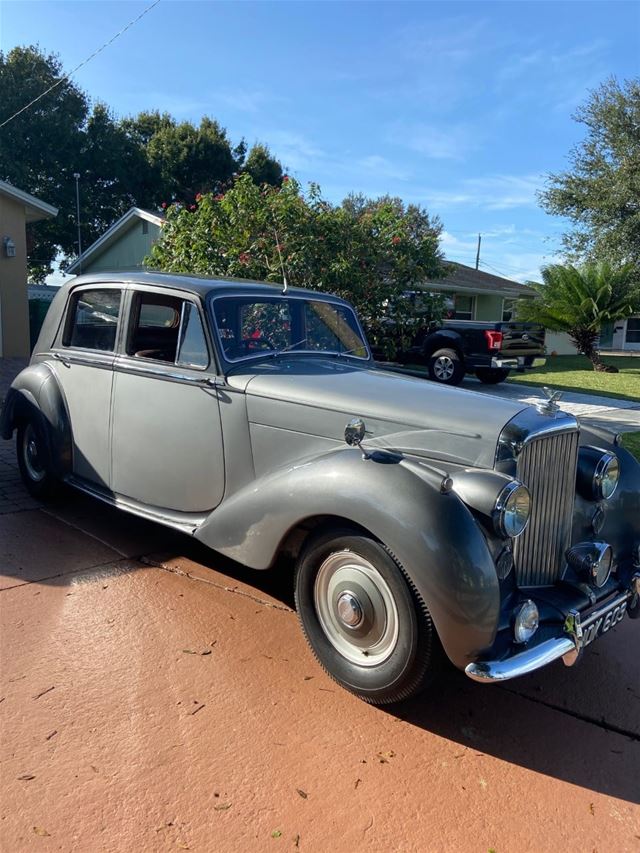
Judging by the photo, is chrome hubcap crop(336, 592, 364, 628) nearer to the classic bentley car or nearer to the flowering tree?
the classic bentley car

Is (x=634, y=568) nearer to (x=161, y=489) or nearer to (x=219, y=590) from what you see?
(x=219, y=590)

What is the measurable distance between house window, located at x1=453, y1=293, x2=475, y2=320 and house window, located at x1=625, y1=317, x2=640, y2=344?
36.4ft

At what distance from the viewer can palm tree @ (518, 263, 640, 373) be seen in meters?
18.4

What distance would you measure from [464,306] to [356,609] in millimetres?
25431

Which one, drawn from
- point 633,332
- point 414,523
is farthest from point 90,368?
point 633,332

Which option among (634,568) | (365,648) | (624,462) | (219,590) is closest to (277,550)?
(365,648)

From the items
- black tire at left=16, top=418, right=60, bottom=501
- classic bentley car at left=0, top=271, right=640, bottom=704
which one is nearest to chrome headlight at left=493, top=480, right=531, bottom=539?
classic bentley car at left=0, top=271, right=640, bottom=704

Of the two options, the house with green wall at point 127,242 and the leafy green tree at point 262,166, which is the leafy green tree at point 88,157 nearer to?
the leafy green tree at point 262,166

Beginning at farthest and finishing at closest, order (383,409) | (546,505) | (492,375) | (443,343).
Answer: (492,375)
(443,343)
(383,409)
(546,505)

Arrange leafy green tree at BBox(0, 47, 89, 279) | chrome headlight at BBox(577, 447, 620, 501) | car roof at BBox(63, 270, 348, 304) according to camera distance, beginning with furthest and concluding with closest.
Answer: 1. leafy green tree at BBox(0, 47, 89, 279)
2. car roof at BBox(63, 270, 348, 304)
3. chrome headlight at BBox(577, 447, 620, 501)

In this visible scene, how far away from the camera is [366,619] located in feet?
9.21

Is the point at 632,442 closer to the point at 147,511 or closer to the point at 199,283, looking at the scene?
the point at 199,283

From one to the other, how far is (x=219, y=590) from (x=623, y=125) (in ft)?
78.2

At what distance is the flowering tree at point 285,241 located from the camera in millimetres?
9742
